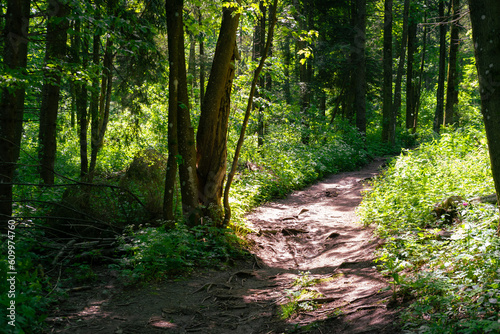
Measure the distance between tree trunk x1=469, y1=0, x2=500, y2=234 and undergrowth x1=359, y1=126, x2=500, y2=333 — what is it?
3.18 ft

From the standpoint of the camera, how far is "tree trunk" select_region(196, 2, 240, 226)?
7402 mm

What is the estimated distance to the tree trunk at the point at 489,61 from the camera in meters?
3.63

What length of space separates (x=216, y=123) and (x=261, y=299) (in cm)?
403

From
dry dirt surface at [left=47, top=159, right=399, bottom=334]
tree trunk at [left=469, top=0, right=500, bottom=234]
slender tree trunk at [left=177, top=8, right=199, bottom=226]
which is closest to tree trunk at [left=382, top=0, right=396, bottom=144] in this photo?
dry dirt surface at [left=47, top=159, right=399, bottom=334]

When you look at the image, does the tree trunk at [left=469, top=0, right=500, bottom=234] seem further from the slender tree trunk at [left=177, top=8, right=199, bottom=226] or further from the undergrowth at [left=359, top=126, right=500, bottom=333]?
the slender tree trunk at [left=177, top=8, right=199, bottom=226]

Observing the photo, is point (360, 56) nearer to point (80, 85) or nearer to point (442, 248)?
point (80, 85)

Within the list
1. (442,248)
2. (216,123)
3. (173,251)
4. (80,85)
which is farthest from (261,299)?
(80,85)

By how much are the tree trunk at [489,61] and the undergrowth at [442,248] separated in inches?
38.2

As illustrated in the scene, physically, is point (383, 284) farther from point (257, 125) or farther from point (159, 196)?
point (257, 125)

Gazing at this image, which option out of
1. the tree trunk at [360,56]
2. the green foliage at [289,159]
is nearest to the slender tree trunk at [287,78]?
the green foliage at [289,159]

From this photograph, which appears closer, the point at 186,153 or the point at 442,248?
the point at 442,248

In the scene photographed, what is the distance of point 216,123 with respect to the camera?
300 inches

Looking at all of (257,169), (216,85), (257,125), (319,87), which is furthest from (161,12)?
(319,87)

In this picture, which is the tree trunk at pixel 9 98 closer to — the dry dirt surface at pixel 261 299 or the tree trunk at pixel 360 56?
the dry dirt surface at pixel 261 299
